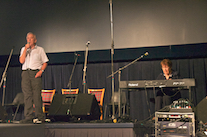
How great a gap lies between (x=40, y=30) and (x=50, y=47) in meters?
0.48

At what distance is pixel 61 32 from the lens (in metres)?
5.32

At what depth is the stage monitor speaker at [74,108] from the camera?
3.00 meters

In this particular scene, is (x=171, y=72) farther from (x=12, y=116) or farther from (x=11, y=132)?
Result: (x=12, y=116)

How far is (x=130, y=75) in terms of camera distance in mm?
6023

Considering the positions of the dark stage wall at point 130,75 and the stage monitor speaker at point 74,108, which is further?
the dark stage wall at point 130,75

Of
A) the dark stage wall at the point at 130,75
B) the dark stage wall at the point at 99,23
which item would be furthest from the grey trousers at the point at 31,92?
the dark stage wall at the point at 130,75

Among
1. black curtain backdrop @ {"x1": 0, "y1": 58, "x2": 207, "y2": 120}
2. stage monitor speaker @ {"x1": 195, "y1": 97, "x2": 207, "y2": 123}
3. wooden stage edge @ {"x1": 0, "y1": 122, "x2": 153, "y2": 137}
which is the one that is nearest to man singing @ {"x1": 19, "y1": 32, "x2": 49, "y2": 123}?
wooden stage edge @ {"x1": 0, "y1": 122, "x2": 153, "y2": 137}

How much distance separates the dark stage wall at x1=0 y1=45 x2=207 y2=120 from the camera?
5598 millimetres

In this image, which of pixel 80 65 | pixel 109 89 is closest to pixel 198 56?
pixel 109 89

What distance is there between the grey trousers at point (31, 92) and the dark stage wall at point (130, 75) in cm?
214

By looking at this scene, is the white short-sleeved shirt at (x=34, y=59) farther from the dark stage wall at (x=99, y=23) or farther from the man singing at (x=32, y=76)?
the dark stage wall at (x=99, y=23)

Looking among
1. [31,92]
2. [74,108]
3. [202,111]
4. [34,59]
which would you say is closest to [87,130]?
[74,108]

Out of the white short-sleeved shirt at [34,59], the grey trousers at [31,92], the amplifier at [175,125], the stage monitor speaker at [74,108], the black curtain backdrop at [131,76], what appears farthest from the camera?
the black curtain backdrop at [131,76]

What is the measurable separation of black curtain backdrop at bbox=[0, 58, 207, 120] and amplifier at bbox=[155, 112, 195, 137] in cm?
267
